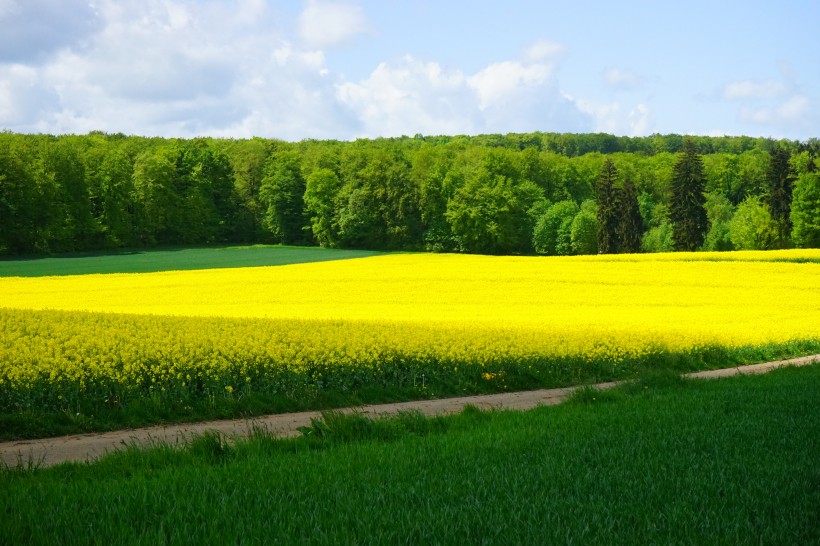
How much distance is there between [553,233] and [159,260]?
41352 millimetres

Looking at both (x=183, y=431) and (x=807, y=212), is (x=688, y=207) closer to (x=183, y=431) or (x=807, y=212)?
(x=807, y=212)

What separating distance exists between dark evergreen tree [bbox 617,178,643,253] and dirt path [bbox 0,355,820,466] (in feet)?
215

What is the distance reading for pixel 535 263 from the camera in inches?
1702

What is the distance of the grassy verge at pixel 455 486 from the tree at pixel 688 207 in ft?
246

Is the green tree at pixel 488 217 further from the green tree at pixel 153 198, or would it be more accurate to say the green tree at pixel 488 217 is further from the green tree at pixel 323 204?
the green tree at pixel 153 198

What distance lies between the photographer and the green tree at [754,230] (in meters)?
77.4

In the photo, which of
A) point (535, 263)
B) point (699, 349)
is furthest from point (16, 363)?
point (535, 263)

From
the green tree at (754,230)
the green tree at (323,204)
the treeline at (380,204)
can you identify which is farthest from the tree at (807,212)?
the green tree at (323,204)

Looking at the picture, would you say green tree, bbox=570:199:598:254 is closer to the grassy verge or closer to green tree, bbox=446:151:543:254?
green tree, bbox=446:151:543:254

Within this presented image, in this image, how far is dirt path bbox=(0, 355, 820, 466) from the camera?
929 centimetres

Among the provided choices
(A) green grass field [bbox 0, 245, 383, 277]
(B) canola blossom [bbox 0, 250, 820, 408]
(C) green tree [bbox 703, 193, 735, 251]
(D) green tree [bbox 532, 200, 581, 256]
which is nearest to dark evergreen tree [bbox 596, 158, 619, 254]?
(D) green tree [bbox 532, 200, 581, 256]

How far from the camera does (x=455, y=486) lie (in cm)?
585

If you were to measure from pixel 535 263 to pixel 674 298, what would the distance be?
11858 millimetres

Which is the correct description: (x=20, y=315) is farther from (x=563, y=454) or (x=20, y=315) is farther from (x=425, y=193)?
(x=425, y=193)
